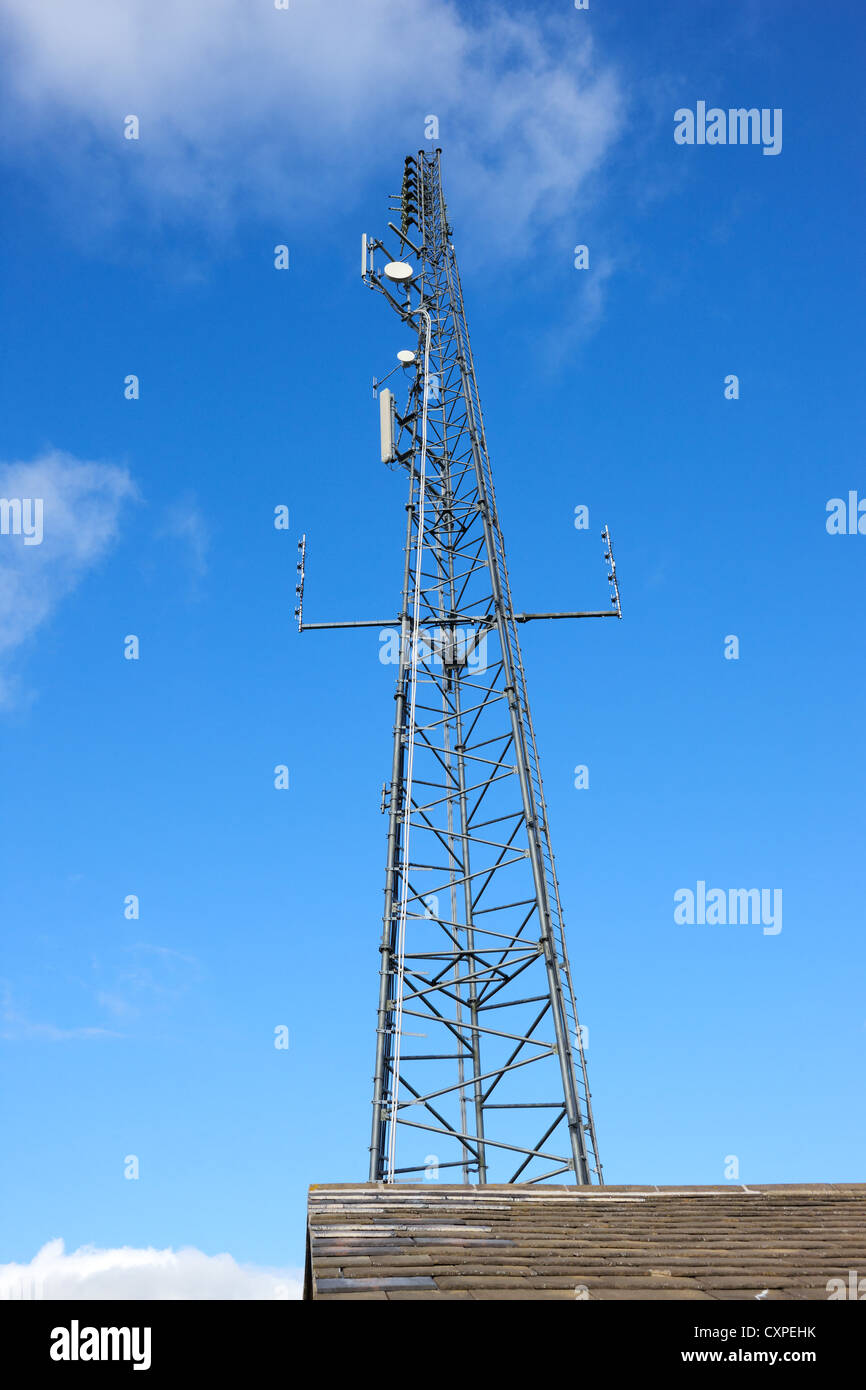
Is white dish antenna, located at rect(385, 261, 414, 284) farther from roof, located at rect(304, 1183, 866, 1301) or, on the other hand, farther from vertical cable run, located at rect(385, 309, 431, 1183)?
roof, located at rect(304, 1183, 866, 1301)

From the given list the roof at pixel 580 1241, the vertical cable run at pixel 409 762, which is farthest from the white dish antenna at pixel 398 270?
the roof at pixel 580 1241

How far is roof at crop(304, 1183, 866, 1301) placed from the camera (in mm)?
5887

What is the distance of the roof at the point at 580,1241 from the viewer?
232 inches

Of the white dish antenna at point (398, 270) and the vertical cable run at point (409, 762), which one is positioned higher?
the white dish antenna at point (398, 270)

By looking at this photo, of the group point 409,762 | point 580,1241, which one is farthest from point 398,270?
point 580,1241

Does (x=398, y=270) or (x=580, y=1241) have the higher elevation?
(x=398, y=270)

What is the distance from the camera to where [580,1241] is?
714cm

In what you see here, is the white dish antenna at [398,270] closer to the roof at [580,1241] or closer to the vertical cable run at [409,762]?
the vertical cable run at [409,762]

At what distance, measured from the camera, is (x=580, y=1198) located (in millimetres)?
8852

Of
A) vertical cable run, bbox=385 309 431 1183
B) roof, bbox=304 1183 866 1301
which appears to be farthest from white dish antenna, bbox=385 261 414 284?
roof, bbox=304 1183 866 1301

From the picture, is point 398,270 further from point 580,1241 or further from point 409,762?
point 580,1241
